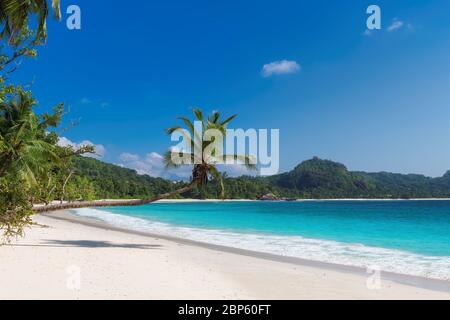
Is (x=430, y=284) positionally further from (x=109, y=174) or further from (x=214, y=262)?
(x=109, y=174)

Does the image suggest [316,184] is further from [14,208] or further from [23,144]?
[14,208]

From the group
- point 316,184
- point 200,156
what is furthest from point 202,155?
point 316,184

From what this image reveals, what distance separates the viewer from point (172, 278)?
935 cm

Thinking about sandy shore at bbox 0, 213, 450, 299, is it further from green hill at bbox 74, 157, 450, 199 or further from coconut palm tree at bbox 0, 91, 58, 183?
green hill at bbox 74, 157, 450, 199

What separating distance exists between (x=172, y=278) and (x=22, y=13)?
687cm

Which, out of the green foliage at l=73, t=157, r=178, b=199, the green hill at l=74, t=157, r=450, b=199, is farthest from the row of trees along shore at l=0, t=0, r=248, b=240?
the green hill at l=74, t=157, r=450, b=199

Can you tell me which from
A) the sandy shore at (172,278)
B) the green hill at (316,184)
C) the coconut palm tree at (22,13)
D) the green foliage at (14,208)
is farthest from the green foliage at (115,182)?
the coconut palm tree at (22,13)

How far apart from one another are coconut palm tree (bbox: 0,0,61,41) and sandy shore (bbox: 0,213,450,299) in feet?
17.5

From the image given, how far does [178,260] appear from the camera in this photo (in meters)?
12.7

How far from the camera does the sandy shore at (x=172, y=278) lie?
7.75 meters

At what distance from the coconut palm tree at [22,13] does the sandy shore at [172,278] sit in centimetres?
533

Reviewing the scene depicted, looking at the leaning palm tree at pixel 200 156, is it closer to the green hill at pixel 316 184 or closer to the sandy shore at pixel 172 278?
the sandy shore at pixel 172 278
